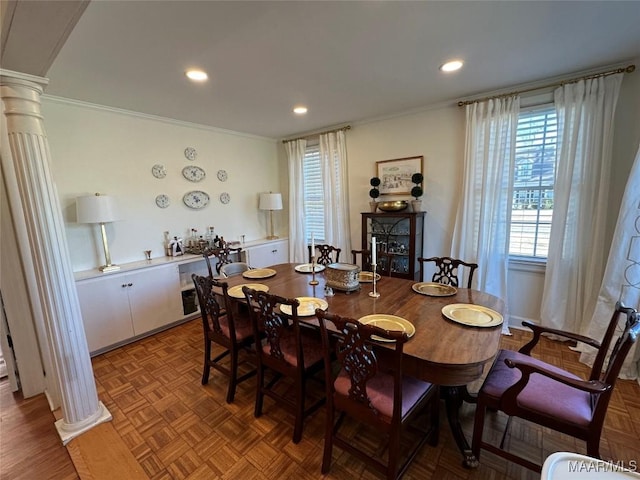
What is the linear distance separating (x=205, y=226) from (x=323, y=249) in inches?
71.0

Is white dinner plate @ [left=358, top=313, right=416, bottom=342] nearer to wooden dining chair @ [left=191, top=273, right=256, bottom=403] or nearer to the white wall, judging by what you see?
wooden dining chair @ [left=191, top=273, right=256, bottom=403]

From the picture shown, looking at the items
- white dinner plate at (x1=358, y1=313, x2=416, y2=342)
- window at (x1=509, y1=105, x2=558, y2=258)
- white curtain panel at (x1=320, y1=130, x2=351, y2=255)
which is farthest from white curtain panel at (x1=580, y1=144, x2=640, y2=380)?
white curtain panel at (x1=320, y1=130, x2=351, y2=255)

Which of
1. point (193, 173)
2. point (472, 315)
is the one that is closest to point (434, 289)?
point (472, 315)

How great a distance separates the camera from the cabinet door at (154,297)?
288 centimetres

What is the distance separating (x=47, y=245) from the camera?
1.61 m

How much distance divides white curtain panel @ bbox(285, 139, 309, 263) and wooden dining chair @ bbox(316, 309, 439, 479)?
306 cm

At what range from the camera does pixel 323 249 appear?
10.6 ft

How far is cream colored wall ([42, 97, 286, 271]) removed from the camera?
8.97 feet

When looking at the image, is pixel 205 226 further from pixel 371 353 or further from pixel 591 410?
pixel 591 410

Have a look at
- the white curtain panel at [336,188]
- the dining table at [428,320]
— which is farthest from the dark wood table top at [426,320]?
the white curtain panel at [336,188]

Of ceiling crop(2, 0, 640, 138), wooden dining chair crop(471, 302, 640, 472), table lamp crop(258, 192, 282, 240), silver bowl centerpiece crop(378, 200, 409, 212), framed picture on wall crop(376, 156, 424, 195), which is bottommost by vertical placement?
wooden dining chair crop(471, 302, 640, 472)

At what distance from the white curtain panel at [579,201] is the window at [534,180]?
0.39ft

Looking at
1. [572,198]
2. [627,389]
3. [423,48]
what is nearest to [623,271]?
[572,198]

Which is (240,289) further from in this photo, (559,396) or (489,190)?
(489,190)
